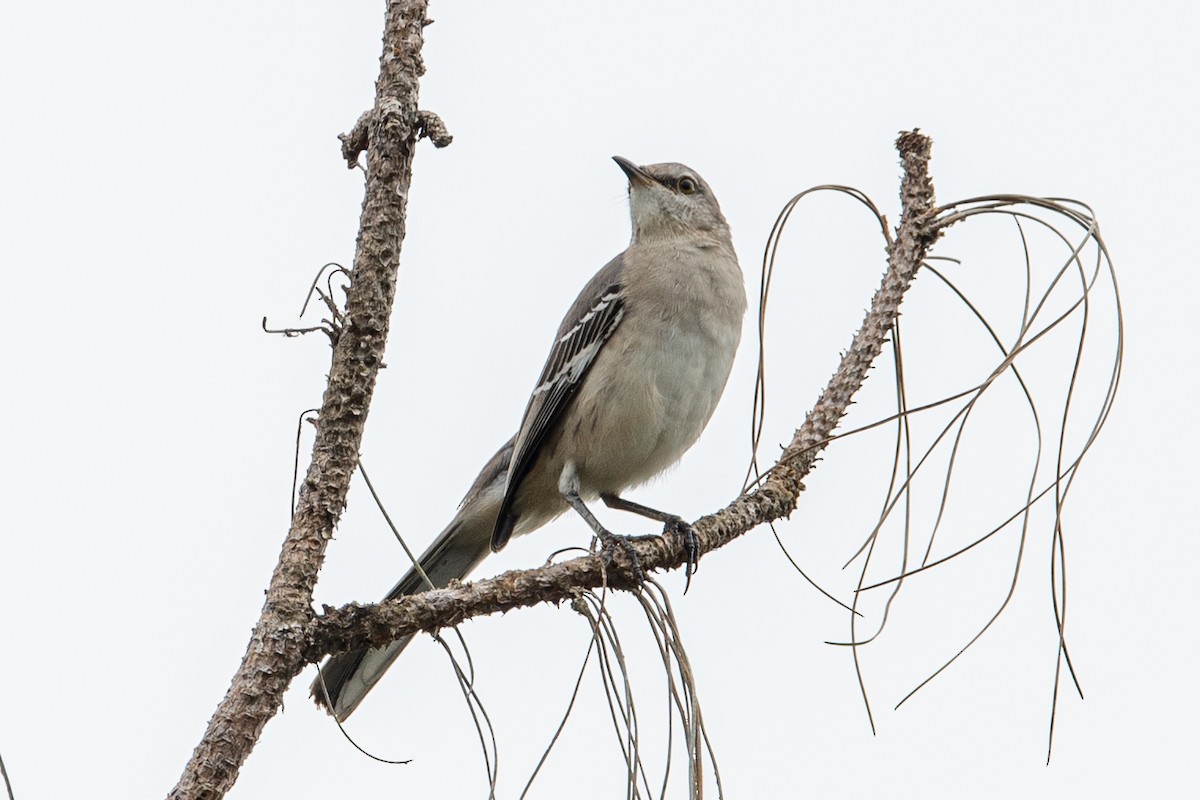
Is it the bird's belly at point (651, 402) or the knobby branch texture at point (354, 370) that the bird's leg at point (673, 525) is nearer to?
the bird's belly at point (651, 402)

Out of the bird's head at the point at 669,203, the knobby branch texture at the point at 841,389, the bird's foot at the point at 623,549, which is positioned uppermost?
the bird's head at the point at 669,203

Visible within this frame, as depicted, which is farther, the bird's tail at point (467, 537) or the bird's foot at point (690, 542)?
the bird's tail at point (467, 537)

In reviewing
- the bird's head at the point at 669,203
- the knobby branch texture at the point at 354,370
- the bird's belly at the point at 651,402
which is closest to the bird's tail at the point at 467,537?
the bird's belly at the point at 651,402

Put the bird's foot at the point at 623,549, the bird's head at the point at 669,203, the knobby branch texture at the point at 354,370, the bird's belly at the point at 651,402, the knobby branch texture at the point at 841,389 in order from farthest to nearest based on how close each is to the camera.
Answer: the bird's head at the point at 669,203, the bird's belly at the point at 651,402, the knobby branch texture at the point at 841,389, the bird's foot at the point at 623,549, the knobby branch texture at the point at 354,370

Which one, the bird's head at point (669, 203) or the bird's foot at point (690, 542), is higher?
the bird's head at point (669, 203)

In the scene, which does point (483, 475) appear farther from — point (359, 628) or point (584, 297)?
point (359, 628)

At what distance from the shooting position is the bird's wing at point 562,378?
22.2ft

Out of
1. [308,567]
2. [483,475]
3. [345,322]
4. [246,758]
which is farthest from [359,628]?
[483,475]

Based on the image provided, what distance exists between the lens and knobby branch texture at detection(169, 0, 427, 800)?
A: 3277mm

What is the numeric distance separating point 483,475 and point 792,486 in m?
3.21

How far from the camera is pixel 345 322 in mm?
3486

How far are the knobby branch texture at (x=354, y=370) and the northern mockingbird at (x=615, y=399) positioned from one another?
9.05 ft

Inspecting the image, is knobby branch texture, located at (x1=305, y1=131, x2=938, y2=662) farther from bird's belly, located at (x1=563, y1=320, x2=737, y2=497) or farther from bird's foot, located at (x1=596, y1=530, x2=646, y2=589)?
A: bird's belly, located at (x1=563, y1=320, x2=737, y2=497)

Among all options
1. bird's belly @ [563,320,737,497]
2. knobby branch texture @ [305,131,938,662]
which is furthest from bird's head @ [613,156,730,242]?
knobby branch texture @ [305,131,938,662]
